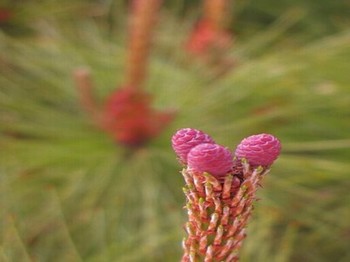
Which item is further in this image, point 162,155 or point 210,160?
point 162,155

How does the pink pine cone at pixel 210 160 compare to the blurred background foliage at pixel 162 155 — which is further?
the blurred background foliage at pixel 162 155

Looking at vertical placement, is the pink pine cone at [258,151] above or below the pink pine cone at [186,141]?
below

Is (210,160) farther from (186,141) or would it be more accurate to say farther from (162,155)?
(162,155)

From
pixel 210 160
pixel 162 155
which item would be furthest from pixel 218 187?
pixel 162 155

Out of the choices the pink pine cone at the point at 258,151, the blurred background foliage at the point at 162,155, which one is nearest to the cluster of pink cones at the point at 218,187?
the pink pine cone at the point at 258,151

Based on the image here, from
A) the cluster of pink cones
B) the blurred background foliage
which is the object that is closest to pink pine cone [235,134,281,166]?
the cluster of pink cones

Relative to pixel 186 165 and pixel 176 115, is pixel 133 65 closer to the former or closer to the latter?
pixel 176 115

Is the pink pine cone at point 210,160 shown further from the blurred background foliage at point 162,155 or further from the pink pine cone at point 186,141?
the blurred background foliage at point 162,155

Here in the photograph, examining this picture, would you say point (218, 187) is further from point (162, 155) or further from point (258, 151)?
point (162, 155)

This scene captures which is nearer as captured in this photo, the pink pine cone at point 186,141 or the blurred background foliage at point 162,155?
the pink pine cone at point 186,141

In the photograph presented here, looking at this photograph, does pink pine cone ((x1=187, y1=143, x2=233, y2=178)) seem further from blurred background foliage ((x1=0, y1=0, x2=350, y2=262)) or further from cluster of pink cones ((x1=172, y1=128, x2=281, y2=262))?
blurred background foliage ((x1=0, y1=0, x2=350, y2=262))
